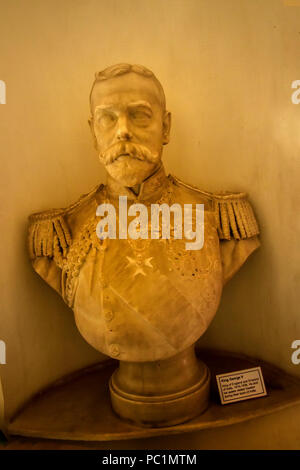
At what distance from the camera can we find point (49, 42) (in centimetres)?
195

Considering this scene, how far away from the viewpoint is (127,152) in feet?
4.91

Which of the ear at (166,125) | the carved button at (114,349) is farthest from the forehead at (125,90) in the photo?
the carved button at (114,349)

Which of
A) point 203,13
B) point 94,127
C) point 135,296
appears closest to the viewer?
point 135,296

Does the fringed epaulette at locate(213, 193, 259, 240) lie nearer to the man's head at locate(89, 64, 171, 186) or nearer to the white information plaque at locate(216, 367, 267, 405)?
the man's head at locate(89, 64, 171, 186)

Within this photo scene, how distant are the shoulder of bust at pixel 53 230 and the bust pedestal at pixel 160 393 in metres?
0.52

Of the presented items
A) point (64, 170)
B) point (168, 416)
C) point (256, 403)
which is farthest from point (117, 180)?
point (256, 403)

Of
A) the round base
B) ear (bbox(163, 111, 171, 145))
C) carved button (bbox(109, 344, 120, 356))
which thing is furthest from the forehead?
the round base

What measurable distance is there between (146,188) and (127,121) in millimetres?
257

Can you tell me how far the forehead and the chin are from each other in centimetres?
20

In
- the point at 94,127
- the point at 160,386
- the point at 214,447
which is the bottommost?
the point at 214,447

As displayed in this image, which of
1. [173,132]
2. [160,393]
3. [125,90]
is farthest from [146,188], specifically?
[160,393]

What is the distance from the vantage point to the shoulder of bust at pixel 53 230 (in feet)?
5.55

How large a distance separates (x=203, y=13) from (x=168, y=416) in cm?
168

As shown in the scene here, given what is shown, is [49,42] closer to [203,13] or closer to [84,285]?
[203,13]
